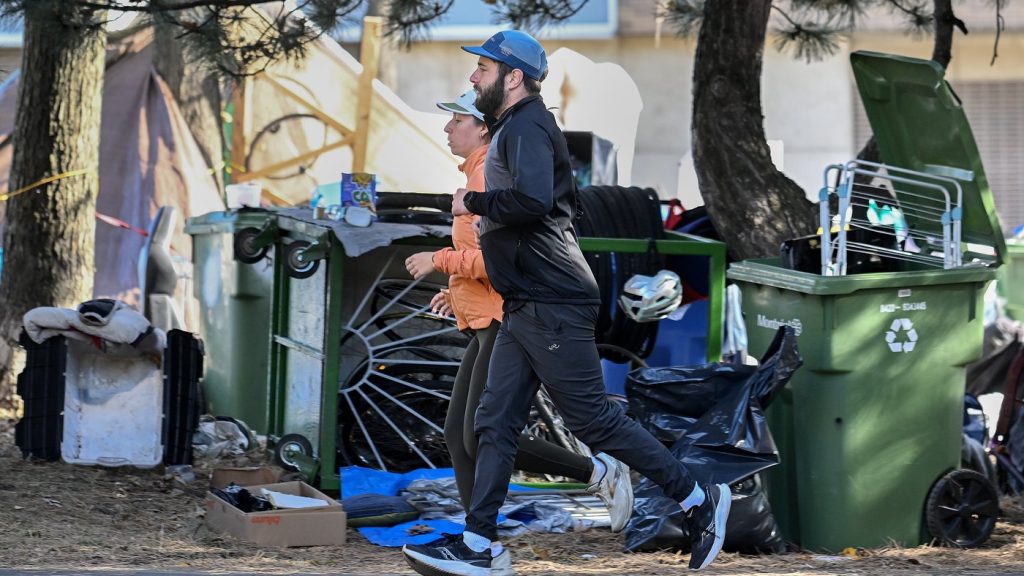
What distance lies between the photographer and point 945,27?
6.85 meters

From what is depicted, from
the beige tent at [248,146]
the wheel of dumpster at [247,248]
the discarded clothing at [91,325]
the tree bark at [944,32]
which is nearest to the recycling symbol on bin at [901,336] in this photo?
the tree bark at [944,32]

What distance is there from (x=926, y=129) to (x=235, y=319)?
12.1 feet

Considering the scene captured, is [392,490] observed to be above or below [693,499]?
below

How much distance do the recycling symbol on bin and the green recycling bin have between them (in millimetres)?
3095

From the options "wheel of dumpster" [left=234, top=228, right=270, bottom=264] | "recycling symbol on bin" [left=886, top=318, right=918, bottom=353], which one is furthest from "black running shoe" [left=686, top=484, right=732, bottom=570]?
"wheel of dumpster" [left=234, top=228, right=270, bottom=264]

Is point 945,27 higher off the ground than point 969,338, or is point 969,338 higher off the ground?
point 945,27

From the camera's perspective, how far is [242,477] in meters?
5.83

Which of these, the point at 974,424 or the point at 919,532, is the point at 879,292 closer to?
the point at 919,532

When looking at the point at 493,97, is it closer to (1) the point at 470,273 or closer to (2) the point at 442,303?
(1) the point at 470,273

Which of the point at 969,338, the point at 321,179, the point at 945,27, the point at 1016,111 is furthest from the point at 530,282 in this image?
the point at 1016,111

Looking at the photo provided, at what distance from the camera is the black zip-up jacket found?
396 cm

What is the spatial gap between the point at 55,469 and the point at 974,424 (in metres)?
4.13

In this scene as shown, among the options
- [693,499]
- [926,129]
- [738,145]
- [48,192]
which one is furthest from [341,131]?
[693,499]

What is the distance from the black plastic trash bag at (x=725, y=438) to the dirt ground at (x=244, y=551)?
0.10 metres
